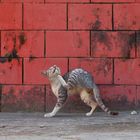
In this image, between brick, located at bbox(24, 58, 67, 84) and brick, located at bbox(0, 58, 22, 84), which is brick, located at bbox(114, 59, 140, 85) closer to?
brick, located at bbox(24, 58, 67, 84)

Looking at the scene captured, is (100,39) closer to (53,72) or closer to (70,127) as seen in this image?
(53,72)

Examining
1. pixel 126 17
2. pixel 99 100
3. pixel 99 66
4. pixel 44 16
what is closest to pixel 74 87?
pixel 99 100

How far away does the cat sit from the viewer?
7180 mm

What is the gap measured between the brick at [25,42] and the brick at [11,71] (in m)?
0.14

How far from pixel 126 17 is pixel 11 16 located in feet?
5.01

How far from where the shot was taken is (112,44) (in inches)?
297

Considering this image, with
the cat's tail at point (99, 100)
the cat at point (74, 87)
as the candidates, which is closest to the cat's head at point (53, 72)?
the cat at point (74, 87)

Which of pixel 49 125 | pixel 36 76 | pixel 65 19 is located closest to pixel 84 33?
pixel 65 19

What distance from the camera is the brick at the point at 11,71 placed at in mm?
7543

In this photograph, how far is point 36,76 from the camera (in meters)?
7.55

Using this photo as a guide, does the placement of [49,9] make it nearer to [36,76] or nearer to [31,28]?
[31,28]

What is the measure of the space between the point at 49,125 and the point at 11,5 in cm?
178

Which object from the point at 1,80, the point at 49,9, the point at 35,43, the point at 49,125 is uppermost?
the point at 49,9

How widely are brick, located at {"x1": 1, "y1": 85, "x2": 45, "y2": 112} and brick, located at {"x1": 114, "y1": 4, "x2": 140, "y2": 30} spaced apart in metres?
1.35
